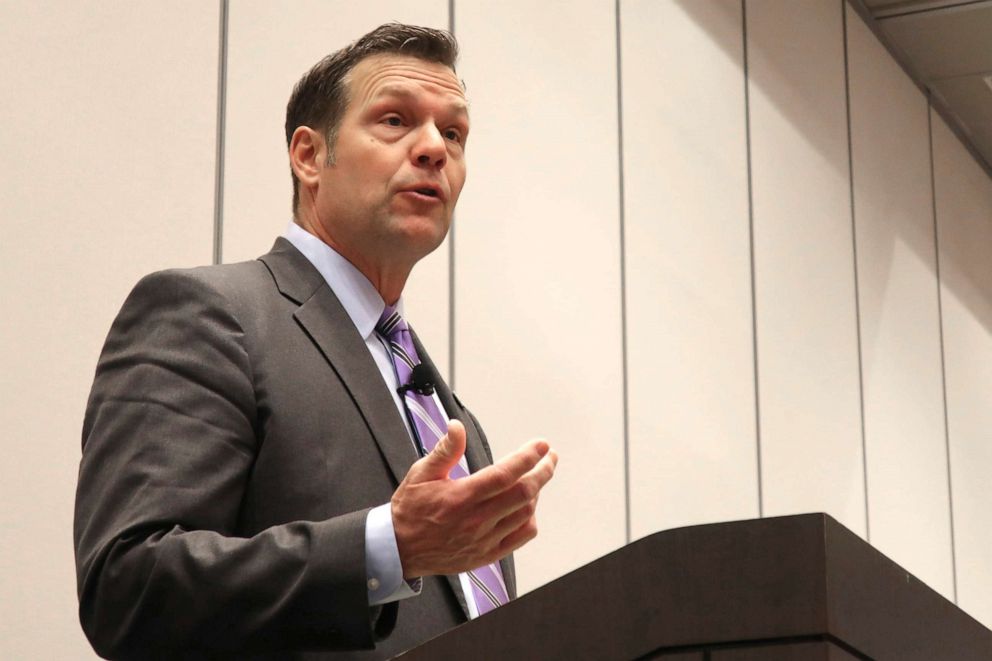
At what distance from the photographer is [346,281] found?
2412mm

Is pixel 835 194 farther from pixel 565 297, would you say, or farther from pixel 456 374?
Answer: pixel 456 374

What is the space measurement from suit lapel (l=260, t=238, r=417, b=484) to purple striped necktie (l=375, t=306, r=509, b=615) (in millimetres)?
99

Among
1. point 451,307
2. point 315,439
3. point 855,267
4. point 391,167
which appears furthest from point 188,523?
point 855,267

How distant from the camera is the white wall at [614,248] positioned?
2.78m

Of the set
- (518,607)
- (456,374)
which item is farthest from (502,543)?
(456,374)

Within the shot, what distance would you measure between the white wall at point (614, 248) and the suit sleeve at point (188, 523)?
715 millimetres

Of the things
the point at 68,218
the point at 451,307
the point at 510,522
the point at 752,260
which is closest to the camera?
the point at 510,522

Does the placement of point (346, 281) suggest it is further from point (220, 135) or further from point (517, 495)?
point (220, 135)

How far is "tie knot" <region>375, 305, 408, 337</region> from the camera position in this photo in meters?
2.42

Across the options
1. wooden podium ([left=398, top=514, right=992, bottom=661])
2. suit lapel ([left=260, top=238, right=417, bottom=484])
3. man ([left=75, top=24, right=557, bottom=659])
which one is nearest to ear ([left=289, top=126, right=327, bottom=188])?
man ([left=75, top=24, right=557, bottom=659])

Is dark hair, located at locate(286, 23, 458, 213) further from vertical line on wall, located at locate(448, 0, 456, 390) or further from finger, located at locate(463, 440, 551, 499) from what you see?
vertical line on wall, located at locate(448, 0, 456, 390)

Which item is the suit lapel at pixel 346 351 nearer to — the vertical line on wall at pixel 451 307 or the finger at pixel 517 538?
the finger at pixel 517 538

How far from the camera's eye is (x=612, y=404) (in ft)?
15.1

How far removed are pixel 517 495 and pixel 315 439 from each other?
48 centimetres
